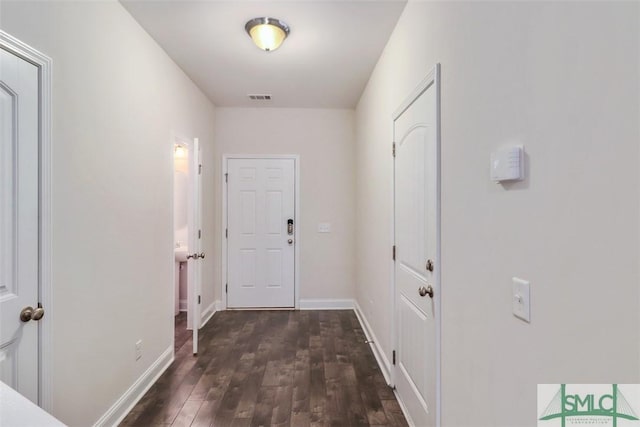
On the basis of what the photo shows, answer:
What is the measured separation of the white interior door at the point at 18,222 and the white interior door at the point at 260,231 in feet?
9.20

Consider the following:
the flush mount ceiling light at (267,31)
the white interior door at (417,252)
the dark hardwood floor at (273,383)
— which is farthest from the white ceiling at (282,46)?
the dark hardwood floor at (273,383)

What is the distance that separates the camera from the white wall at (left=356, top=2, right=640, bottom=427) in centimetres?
67

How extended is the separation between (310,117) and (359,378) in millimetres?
3154

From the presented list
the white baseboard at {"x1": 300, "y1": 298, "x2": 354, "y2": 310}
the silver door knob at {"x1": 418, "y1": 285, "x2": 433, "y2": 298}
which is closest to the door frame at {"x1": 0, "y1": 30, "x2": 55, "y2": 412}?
the silver door knob at {"x1": 418, "y1": 285, "x2": 433, "y2": 298}

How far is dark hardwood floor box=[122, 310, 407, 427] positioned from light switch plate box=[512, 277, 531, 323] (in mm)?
1442

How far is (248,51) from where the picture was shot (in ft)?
8.83

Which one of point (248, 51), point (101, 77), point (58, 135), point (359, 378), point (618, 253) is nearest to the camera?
point (618, 253)

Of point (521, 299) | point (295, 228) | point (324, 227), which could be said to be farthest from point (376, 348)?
point (521, 299)

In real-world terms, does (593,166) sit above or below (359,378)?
above

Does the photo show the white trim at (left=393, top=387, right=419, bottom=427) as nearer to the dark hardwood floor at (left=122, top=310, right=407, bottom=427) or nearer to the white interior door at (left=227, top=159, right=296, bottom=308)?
the dark hardwood floor at (left=122, top=310, right=407, bottom=427)

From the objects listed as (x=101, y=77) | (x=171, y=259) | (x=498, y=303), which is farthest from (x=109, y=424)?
(x=498, y=303)

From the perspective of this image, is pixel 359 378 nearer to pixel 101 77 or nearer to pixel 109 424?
pixel 109 424

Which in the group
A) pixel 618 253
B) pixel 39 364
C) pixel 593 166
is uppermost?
pixel 593 166

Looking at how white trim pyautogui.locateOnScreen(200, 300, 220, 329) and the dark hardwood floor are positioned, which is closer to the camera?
the dark hardwood floor
